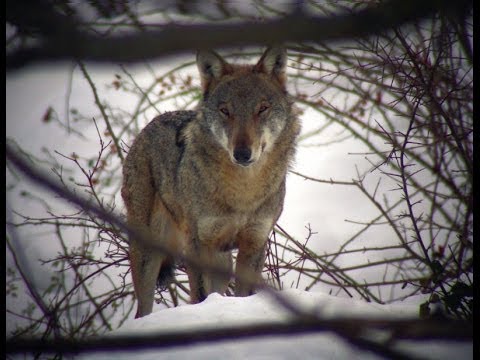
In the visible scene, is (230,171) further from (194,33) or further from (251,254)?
(194,33)

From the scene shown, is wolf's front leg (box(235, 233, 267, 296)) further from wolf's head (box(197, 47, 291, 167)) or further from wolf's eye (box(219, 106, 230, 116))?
wolf's eye (box(219, 106, 230, 116))

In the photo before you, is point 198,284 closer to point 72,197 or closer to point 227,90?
point 227,90

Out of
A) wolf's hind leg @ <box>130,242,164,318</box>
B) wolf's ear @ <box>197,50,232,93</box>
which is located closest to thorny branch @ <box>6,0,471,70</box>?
wolf's ear @ <box>197,50,232,93</box>

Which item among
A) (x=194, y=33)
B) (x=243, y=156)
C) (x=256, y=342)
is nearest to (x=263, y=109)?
(x=243, y=156)

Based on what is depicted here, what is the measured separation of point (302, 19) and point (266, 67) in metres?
5.11

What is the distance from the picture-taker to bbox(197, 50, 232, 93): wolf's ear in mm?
5703

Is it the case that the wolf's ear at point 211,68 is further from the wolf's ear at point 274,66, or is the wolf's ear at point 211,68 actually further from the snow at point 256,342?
the snow at point 256,342

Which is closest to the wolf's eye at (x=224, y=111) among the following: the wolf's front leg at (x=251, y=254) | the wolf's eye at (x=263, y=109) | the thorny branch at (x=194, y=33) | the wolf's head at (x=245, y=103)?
the wolf's head at (x=245, y=103)

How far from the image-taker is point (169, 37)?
65cm

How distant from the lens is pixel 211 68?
18.9 feet

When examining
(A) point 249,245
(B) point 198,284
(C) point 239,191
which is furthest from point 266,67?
(B) point 198,284

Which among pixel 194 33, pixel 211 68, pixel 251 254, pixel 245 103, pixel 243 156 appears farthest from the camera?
pixel 211 68

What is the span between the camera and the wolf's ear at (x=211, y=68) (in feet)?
18.7

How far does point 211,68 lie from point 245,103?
0.70 m
